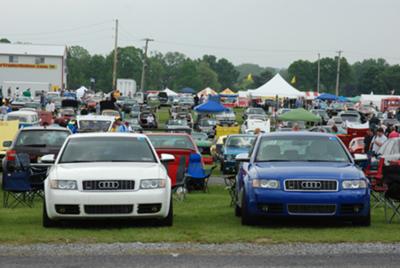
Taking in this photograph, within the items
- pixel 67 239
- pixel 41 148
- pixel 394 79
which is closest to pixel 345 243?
pixel 67 239

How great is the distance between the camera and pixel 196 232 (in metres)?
12.2

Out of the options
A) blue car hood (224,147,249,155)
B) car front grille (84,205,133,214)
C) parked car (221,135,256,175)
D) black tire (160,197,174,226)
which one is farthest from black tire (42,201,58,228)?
blue car hood (224,147,249,155)

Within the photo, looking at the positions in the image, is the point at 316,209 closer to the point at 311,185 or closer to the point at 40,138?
the point at 311,185

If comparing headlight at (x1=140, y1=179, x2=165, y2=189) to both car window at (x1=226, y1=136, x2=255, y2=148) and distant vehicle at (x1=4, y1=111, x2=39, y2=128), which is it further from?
distant vehicle at (x1=4, y1=111, x2=39, y2=128)

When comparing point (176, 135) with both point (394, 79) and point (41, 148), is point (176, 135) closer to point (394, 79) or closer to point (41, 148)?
point (41, 148)

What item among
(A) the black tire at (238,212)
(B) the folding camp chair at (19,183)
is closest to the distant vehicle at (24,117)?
(B) the folding camp chair at (19,183)

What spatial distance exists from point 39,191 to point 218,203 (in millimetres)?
3372

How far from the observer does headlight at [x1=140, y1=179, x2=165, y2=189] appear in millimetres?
12336

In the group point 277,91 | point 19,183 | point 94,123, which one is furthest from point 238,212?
point 277,91

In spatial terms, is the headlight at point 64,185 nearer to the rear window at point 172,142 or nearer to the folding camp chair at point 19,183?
the folding camp chair at point 19,183

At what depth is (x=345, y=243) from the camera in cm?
1122

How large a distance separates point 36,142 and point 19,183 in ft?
16.4

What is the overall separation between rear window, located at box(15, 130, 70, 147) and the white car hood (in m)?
7.97

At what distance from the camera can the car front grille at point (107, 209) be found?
12117 mm
